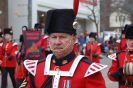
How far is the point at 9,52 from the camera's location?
34.4 feet

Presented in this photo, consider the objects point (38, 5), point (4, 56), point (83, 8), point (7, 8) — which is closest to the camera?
point (4, 56)

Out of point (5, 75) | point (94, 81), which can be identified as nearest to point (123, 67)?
point (94, 81)

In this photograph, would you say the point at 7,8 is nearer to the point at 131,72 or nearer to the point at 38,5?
the point at 38,5

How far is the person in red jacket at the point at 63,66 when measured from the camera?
3.35 meters

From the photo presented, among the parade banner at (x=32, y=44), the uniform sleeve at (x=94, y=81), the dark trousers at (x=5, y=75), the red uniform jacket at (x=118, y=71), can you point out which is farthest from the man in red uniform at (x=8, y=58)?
the uniform sleeve at (x=94, y=81)

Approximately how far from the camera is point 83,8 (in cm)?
3450

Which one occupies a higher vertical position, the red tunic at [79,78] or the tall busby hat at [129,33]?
the tall busby hat at [129,33]

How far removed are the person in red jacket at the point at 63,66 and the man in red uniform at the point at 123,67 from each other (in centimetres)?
183

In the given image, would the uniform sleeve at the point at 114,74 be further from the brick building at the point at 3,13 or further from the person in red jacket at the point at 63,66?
the brick building at the point at 3,13

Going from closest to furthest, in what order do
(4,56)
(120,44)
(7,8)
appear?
1. (4,56)
2. (120,44)
3. (7,8)

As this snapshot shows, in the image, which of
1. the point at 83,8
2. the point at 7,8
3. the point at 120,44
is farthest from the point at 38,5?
the point at 120,44

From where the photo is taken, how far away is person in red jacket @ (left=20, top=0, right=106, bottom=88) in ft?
11.0

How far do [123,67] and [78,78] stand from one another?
2018 millimetres

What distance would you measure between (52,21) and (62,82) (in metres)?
0.62
